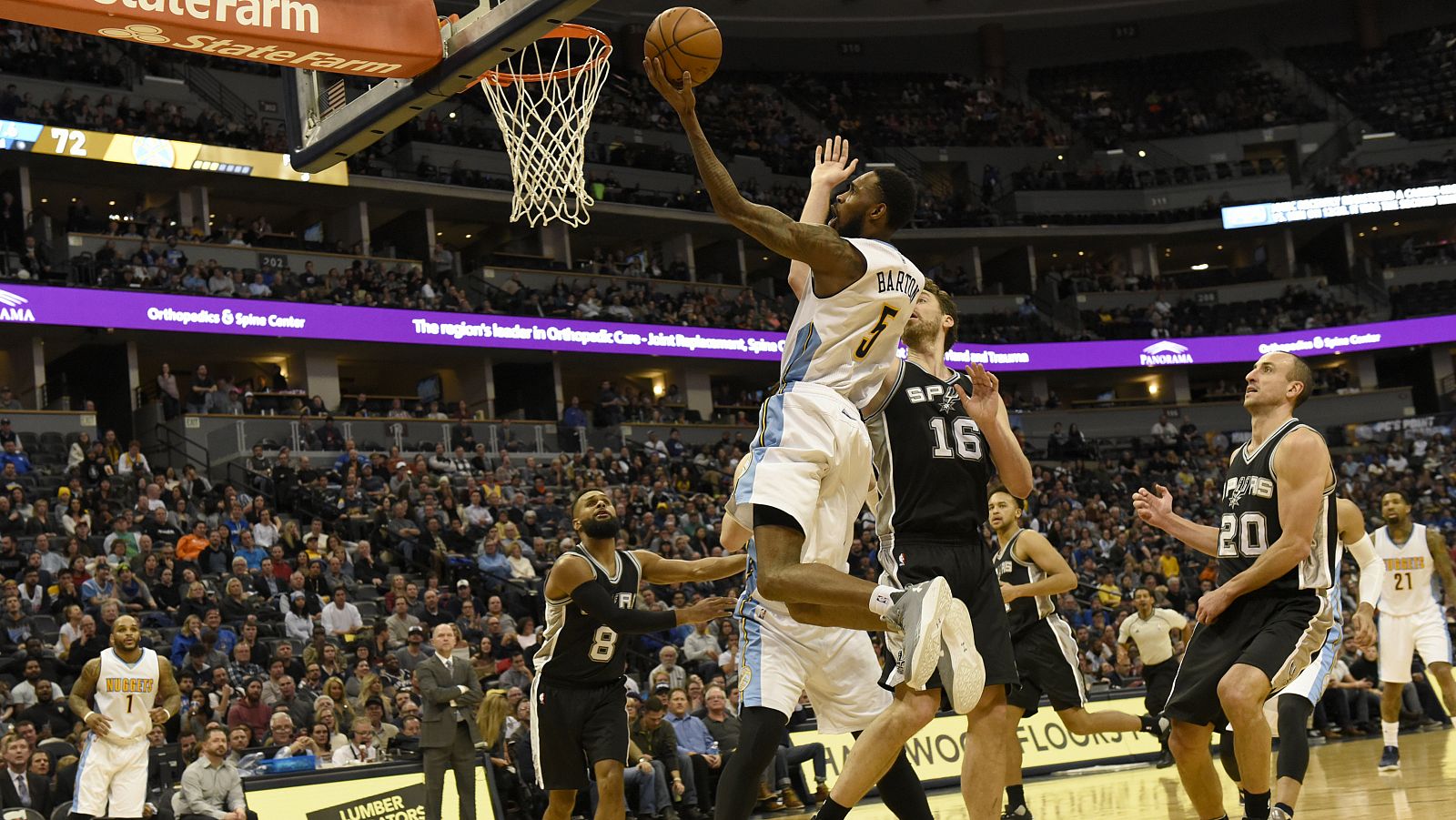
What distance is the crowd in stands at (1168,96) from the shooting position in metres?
42.6

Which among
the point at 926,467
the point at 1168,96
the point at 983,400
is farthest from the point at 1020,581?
the point at 1168,96

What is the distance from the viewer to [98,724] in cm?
920

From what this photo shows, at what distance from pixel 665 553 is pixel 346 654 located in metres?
5.79

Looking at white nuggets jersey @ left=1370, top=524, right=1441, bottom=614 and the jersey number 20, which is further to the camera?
white nuggets jersey @ left=1370, top=524, right=1441, bottom=614

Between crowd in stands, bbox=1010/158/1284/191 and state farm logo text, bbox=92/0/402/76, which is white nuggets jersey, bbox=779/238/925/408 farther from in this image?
crowd in stands, bbox=1010/158/1284/191

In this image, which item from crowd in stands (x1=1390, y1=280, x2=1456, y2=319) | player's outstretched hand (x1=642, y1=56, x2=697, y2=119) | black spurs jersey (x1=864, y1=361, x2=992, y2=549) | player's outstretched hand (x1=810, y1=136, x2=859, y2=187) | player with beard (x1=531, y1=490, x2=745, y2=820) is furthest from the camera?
crowd in stands (x1=1390, y1=280, x2=1456, y2=319)

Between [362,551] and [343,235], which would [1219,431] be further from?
[362,551]

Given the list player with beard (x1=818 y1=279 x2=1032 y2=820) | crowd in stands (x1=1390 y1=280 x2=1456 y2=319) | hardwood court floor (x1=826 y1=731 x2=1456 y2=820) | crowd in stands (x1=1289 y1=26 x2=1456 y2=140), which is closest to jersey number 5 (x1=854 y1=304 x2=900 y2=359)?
player with beard (x1=818 y1=279 x2=1032 y2=820)

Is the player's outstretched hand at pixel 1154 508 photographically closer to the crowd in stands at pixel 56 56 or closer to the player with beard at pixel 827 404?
the player with beard at pixel 827 404

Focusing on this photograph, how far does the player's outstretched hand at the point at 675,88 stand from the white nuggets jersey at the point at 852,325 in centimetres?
76

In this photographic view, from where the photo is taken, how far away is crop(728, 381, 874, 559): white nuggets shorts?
186 inches

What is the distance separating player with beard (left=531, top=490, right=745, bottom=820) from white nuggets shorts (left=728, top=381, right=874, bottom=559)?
2226 millimetres

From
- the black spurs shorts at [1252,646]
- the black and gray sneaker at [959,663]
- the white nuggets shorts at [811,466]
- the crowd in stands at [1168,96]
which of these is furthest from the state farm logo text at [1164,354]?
the black and gray sneaker at [959,663]

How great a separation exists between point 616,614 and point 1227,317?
35.3 m
